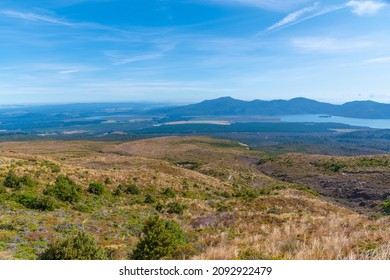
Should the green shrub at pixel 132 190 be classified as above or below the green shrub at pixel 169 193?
above

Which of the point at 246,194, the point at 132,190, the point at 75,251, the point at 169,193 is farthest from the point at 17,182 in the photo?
the point at 246,194

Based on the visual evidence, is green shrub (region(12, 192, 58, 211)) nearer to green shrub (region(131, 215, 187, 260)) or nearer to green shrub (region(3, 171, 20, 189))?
green shrub (region(3, 171, 20, 189))

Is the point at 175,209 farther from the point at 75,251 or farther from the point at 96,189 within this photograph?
the point at 75,251

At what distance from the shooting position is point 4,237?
1198cm

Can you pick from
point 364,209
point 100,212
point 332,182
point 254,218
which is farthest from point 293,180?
point 100,212

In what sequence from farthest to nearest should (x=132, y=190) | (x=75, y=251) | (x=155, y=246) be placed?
(x=132, y=190) → (x=155, y=246) → (x=75, y=251)

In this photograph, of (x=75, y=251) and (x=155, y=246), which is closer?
(x=75, y=251)

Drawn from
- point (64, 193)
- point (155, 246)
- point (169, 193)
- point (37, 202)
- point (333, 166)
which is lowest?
point (333, 166)

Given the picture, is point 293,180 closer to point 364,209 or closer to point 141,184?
point 364,209

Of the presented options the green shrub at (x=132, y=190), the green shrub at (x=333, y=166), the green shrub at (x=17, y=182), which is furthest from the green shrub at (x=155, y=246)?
the green shrub at (x=333, y=166)

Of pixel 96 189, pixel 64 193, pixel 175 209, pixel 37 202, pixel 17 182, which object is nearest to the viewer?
pixel 37 202

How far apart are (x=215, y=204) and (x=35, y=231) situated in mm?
16777

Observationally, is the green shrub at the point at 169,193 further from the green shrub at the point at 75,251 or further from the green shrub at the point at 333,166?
the green shrub at the point at 333,166

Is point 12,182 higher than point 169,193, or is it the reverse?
point 12,182
